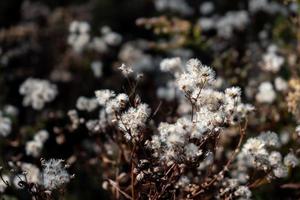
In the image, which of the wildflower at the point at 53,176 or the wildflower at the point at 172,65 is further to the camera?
the wildflower at the point at 172,65

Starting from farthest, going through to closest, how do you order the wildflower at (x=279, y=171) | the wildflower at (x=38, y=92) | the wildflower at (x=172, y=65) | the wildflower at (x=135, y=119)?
the wildflower at (x=38, y=92) < the wildflower at (x=172, y=65) < the wildflower at (x=279, y=171) < the wildflower at (x=135, y=119)

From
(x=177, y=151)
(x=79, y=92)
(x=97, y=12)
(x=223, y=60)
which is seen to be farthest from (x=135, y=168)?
(x=97, y=12)

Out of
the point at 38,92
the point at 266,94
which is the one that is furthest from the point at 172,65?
the point at 38,92

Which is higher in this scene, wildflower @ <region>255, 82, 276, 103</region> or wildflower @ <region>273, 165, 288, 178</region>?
wildflower @ <region>255, 82, 276, 103</region>

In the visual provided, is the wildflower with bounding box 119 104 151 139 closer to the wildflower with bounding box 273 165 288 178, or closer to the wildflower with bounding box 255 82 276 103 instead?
the wildflower with bounding box 273 165 288 178

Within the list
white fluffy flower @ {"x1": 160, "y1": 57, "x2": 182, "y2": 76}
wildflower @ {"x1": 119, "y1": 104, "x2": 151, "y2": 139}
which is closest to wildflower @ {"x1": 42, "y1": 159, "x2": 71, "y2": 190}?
wildflower @ {"x1": 119, "y1": 104, "x2": 151, "y2": 139}

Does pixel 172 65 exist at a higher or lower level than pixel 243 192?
higher

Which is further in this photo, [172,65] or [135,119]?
[172,65]

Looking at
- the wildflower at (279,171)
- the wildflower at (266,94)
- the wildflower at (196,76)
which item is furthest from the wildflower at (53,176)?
the wildflower at (266,94)

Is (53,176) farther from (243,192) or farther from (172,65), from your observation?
(172,65)

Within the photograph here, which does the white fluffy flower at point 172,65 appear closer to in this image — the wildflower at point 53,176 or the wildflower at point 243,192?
the wildflower at point 243,192

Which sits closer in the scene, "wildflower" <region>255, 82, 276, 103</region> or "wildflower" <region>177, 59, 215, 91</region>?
"wildflower" <region>177, 59, 215, 91</region>
